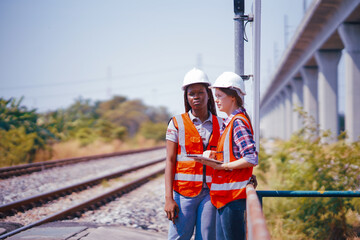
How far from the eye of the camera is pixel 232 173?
2719 millimetres

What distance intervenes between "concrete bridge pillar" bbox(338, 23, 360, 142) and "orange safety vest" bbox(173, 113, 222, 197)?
17.7 m

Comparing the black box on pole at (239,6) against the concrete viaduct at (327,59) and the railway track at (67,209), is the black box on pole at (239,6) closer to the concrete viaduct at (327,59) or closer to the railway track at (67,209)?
the railway track at (67,209)

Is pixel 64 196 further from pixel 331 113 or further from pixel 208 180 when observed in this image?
pixel 331 113

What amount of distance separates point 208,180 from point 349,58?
61.8ft

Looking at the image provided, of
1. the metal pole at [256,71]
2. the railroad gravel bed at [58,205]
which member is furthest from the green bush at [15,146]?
the metal pole at [256,71]

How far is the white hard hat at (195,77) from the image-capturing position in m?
3.07

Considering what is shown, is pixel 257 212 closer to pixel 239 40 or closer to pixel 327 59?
pixel 239 40

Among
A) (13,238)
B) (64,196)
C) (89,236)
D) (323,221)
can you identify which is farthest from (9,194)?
(323,221)

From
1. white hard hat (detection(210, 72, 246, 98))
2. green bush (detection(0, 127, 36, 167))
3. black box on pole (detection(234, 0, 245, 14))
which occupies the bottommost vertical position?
green bush (detection(0, 127, 36, 167))

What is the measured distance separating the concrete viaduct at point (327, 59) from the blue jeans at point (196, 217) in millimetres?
5540

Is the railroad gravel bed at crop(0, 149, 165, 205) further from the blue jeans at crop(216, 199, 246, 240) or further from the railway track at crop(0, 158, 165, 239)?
the blue jeans at crop(216, 199, 246, 240)

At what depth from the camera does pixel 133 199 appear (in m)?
8.91

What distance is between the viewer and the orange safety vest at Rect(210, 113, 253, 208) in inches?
106

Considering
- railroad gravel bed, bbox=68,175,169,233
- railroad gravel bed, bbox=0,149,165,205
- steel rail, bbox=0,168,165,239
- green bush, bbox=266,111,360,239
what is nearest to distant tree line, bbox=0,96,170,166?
railroad gravel bed, bbox=0,149,165,205
